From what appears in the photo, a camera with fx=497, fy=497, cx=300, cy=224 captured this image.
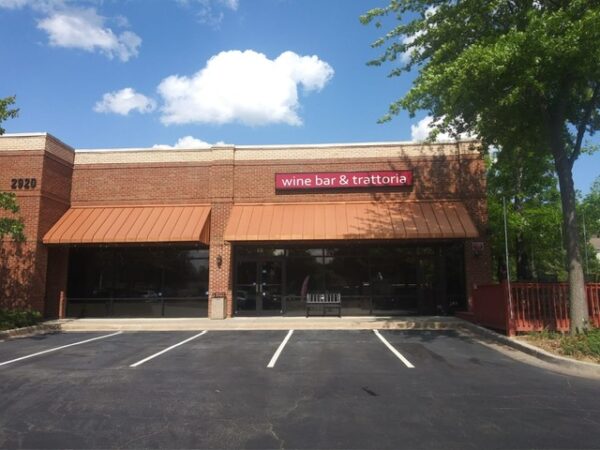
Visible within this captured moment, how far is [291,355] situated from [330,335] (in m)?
3.38

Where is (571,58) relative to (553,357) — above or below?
above

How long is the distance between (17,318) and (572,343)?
15.3 meters

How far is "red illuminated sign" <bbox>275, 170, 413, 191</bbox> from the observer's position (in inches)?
718

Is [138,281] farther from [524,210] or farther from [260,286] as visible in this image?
[524,210]

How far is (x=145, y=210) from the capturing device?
18469 mm

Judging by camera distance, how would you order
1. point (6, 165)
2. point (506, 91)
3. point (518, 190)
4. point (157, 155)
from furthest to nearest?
point (518, 190)
point (157, 155)
point (6, 165)
point (506, 91)

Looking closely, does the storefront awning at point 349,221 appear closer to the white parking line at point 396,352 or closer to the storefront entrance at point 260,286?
the storefront entrance at point 260,286

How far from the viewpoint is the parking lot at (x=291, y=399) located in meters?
5.36

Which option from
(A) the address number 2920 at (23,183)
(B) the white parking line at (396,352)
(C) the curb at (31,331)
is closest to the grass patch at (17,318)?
(C) the curb at (31,331)

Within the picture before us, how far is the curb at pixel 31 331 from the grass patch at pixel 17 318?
242mm

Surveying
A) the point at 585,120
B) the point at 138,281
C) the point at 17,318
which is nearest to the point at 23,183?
the point at 17,318

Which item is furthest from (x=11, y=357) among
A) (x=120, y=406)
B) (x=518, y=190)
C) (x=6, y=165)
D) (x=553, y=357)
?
(x=518, y=190)

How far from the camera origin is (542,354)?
32.6 ft

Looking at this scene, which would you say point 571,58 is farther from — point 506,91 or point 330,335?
point 330,335
